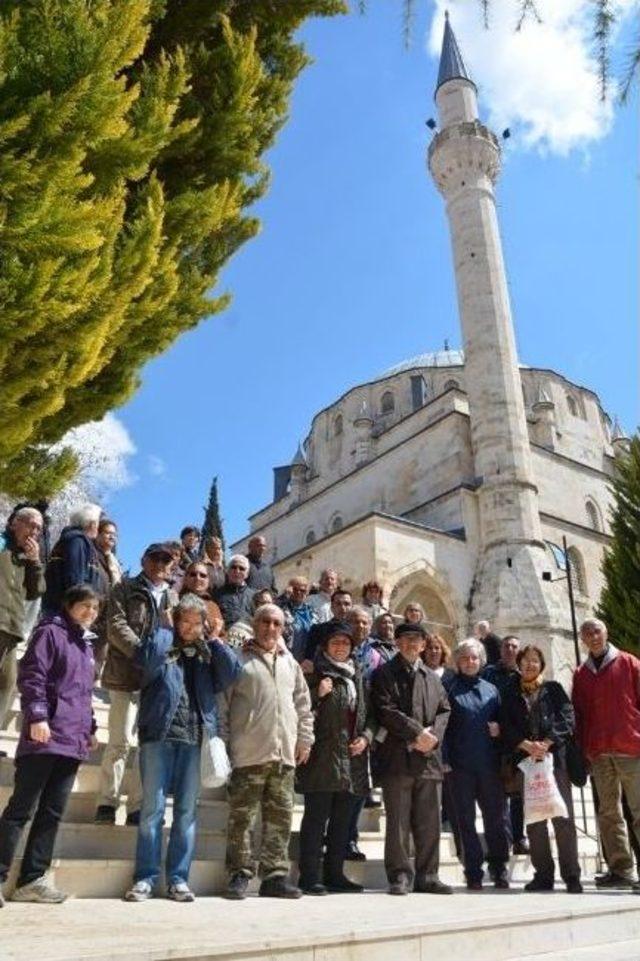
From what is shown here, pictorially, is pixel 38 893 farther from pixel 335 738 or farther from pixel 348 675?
pixel 348 675

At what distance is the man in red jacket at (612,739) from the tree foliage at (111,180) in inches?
164

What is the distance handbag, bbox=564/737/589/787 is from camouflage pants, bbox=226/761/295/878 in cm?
229

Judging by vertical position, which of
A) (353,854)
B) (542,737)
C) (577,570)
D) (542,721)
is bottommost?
(353,854)

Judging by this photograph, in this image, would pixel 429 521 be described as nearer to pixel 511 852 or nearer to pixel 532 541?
pixel 532 541

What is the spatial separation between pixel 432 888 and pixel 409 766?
2.53 feet

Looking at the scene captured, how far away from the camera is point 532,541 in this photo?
24453mm

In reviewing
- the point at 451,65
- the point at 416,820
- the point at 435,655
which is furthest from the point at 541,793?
the point at 451,65

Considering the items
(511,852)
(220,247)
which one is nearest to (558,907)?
(511,852)

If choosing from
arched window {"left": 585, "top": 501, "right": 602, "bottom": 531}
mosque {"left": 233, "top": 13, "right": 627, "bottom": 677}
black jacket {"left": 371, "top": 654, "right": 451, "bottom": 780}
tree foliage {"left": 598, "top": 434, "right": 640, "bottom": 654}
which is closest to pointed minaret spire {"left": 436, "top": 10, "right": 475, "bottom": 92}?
mosque {"left": 233, "top": 13, "right": 627, "bottom": 677}

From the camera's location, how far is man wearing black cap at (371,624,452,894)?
505 cm

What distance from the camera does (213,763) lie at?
4449 mm

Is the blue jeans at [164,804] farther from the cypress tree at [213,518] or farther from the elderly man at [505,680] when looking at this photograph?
the cypress tree at [213,518]

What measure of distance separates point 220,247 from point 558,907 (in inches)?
211

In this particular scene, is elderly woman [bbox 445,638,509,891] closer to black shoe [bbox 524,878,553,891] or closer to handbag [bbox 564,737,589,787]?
black shoe [bbox 524,878,553,891]
